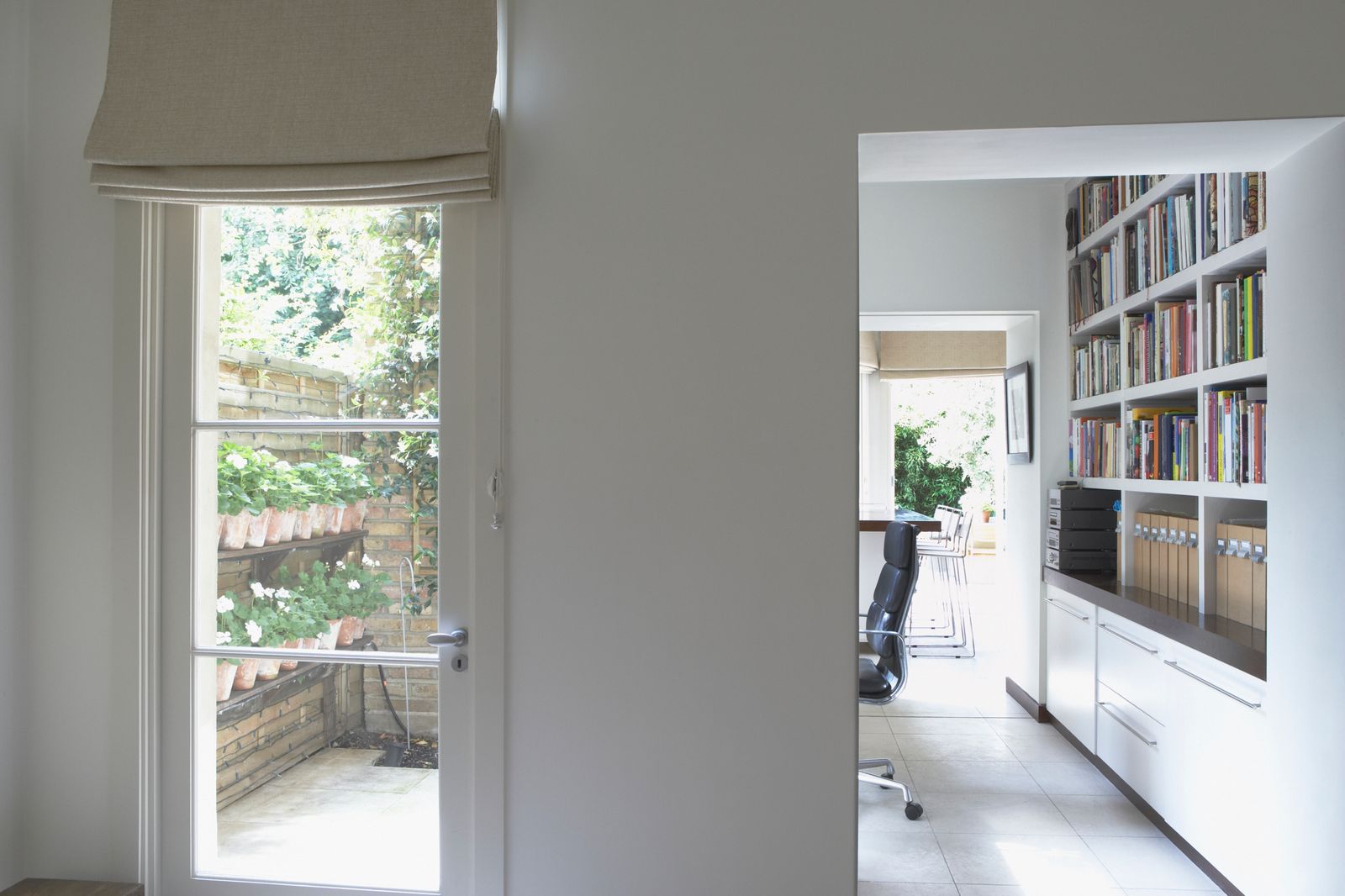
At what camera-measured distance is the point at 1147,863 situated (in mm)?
2822

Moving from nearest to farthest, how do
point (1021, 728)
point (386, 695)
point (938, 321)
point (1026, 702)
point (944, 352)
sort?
point (386, 695)
point (1021, 728)
point (938, 321)
point (1026, 702)
point (944, 352)

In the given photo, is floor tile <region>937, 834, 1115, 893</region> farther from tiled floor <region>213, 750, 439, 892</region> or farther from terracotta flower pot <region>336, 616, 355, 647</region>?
terracotta flower pot <region>336, 616, 355, 647</region>

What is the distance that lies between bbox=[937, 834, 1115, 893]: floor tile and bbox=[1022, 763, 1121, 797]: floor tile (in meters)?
0.50

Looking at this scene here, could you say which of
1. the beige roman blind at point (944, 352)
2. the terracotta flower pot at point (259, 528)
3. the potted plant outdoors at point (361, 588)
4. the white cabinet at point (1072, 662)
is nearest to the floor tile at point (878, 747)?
the white cabinet at point (1072, 662)

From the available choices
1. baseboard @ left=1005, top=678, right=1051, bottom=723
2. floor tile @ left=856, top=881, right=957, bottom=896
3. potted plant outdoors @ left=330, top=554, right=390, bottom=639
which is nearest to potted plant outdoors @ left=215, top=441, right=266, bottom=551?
potted plant outdoors @ left=330, top=554, right=390, bottom=639

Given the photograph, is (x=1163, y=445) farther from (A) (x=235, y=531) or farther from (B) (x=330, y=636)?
(A) (x=235, y=531)

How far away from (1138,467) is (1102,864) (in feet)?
5.40

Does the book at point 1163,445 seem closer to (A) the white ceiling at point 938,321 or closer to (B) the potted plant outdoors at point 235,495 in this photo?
(A) the white ceiling at point 938,321

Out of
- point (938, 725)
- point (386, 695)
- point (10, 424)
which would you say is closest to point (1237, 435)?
point (938, 725)

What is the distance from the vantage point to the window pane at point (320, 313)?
2.00 metres

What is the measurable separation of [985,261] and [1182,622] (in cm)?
230

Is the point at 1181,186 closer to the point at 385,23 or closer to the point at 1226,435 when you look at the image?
the point at 1226,435

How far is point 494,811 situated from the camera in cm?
188

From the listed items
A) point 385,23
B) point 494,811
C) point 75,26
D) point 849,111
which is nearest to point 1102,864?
point 494,811
